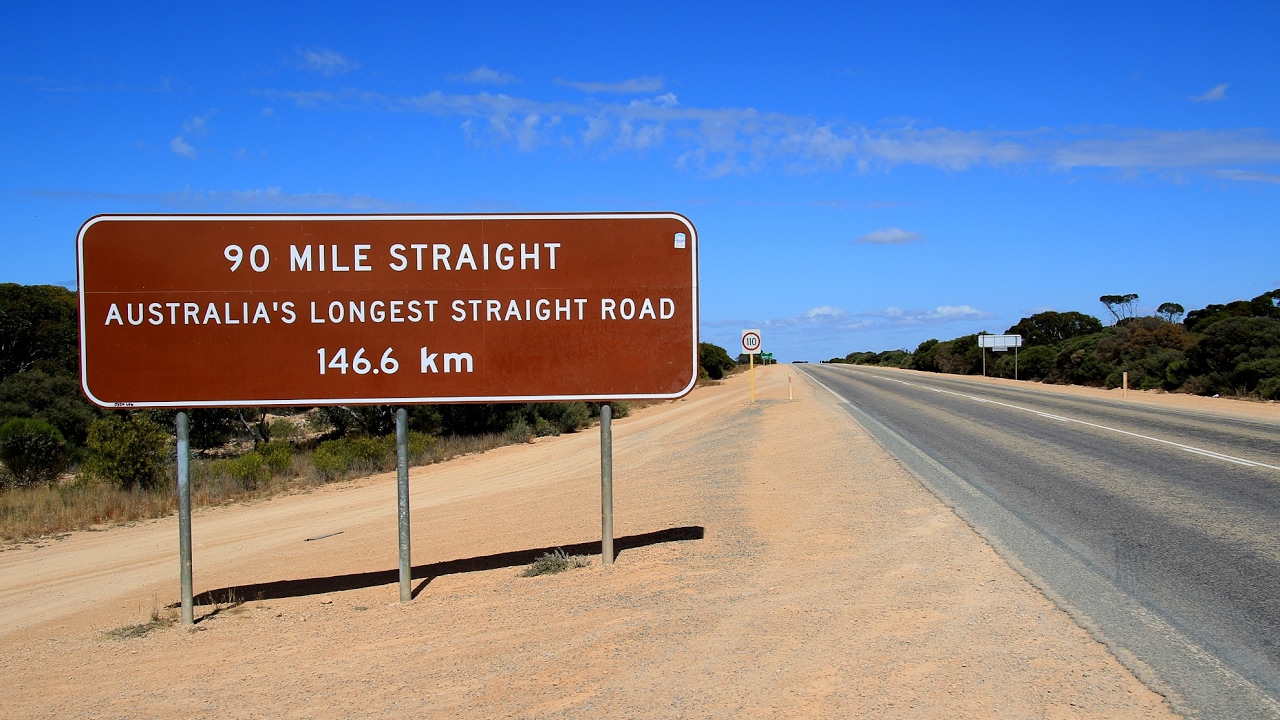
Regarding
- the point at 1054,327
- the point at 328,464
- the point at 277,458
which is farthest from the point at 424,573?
the point at 1054,327

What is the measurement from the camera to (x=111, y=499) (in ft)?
54.6

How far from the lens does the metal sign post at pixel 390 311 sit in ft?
24.2

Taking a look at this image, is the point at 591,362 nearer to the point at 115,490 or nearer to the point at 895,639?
the point at 895,639

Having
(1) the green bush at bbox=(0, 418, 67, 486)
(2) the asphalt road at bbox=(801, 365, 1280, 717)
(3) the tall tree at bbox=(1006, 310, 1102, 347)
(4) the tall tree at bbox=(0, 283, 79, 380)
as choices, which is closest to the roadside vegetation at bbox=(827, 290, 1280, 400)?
(3) the tall tree at bbox=(1006, 310, 1102, 347)

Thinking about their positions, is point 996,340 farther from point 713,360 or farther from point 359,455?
point 359,455

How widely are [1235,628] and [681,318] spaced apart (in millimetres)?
4428

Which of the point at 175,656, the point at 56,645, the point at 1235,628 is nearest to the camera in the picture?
the point at 1235,628

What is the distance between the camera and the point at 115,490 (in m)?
17.5

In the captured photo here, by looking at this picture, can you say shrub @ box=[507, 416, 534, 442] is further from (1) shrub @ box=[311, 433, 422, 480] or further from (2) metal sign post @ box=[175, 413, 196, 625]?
(2) metal sign post @ box=[175, 413, 196, 625]

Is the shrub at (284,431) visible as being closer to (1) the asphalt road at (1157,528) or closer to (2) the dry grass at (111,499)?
(2) the dry grass at (111,499)

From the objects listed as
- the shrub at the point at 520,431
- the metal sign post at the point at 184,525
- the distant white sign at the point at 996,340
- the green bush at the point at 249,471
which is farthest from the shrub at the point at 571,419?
the distant white sign at the point at 996,340

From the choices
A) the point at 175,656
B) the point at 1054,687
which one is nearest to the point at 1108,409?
the point at 1054,687

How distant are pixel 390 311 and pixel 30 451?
18908 mm

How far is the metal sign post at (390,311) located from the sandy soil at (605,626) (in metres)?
0.91
